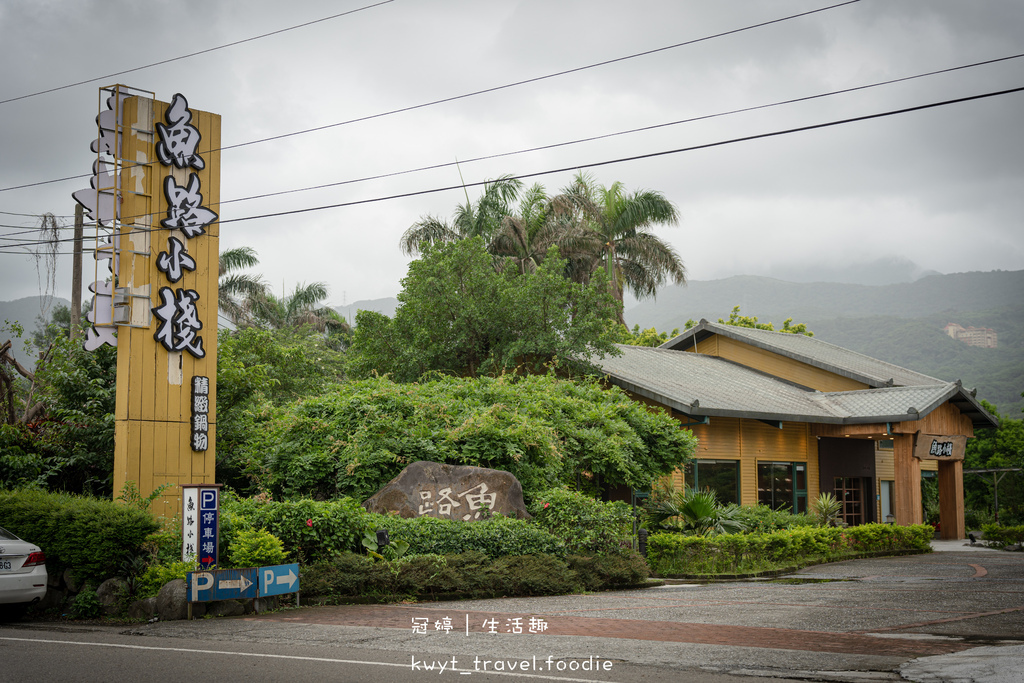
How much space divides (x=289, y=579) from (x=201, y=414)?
16.8 ft

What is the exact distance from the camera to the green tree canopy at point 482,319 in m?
24.2

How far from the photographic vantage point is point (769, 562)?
1953cm

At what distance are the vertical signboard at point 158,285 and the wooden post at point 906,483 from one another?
19.7 m

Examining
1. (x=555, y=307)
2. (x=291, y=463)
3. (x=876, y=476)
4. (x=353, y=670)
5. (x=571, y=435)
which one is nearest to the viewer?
(x=353, y=670)

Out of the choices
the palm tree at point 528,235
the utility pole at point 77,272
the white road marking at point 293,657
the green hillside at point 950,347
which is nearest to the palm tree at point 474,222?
the palm tree at point 528,235

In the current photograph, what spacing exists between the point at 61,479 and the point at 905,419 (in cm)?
2135

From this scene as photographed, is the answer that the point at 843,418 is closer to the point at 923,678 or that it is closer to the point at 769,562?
the point at 769,562

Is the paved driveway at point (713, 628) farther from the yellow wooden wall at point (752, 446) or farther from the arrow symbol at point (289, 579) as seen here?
the yellow wooden wall at point (752, 446)

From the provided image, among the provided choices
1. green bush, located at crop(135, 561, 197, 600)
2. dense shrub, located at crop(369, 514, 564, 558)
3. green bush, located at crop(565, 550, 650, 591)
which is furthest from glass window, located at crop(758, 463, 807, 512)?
green bush, located at crop(135, 561, 197, 600)

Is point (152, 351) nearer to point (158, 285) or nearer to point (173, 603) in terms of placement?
point (158, 285)

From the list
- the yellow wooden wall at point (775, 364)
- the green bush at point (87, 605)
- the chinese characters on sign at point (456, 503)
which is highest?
the yellow wooden wall at point (775, 364)

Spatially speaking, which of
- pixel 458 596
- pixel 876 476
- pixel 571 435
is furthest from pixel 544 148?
pixel 876 476

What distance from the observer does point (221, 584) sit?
464 inches

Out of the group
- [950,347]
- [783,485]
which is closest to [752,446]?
[783,485]
